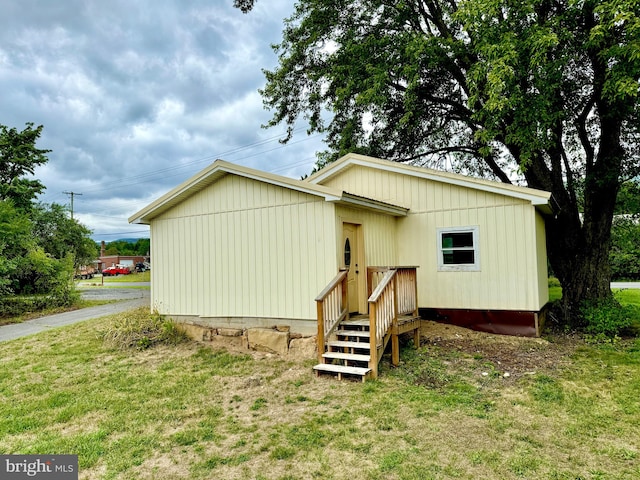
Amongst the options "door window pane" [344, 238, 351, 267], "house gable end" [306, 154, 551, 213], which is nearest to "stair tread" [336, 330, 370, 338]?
"door window pane" [344, 238, 351, 267]

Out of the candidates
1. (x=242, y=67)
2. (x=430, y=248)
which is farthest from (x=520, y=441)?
(x=242, y=67)

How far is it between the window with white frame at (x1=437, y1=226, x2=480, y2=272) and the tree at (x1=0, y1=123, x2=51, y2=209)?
53.0 feet

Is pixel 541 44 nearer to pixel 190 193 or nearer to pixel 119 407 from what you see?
pixel 190 193

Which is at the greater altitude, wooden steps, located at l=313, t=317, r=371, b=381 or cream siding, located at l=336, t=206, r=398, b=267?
cream siding, located at l=336, t=206, r=398, b=267

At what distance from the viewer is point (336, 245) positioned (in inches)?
260

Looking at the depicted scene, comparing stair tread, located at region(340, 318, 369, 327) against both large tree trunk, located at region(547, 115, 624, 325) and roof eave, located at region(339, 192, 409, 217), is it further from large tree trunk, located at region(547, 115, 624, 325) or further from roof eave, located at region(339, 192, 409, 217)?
large tree trunk, located at region(547, 115, 624, 325)

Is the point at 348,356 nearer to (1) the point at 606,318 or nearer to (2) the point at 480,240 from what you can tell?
(2) the point at 480,240

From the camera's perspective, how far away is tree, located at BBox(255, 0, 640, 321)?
23.8 ft

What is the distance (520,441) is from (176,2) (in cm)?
1128

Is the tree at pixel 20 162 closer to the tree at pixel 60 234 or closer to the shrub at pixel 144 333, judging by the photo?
the tree at pixel 60 234

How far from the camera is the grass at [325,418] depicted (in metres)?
3.39

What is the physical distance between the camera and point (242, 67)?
42.9ft

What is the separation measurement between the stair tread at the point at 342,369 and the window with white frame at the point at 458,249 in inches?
151

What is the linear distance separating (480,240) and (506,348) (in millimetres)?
2279
